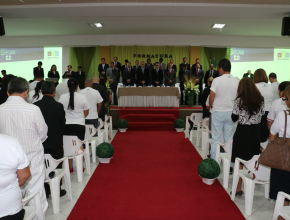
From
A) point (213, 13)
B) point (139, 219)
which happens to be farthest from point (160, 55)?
point (139, 219)

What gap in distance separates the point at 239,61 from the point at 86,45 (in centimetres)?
736

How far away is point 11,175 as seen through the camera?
1562 millimetres

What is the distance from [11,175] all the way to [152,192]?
2.13 m

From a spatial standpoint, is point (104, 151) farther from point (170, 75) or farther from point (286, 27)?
point (286, 27)

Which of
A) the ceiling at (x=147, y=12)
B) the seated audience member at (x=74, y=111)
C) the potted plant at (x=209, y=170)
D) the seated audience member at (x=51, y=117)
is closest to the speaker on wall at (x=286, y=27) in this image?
the ceiling at (x=147, y=12)

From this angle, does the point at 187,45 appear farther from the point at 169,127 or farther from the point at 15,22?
the point at 15,22

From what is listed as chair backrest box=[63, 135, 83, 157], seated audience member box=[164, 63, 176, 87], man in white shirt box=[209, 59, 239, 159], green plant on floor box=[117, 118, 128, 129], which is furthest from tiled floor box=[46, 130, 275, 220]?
seated audience member box=[164, 63, 176, 87]

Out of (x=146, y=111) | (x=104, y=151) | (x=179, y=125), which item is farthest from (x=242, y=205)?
(x=146, y=111)

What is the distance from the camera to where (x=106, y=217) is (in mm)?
2723

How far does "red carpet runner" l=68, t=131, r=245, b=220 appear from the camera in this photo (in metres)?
2.81

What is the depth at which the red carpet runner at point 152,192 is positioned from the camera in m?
2.81

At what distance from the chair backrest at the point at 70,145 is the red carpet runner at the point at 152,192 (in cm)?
51

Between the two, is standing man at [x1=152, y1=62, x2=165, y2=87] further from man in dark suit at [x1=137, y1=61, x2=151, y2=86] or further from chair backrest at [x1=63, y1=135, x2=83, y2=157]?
chair backrest at [x1=63, y1=135, x2=83, y2=157]

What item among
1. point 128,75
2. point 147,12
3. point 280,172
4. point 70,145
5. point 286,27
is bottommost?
point 70,145
